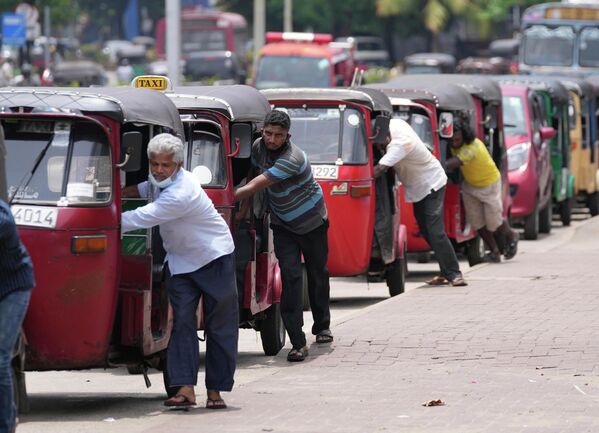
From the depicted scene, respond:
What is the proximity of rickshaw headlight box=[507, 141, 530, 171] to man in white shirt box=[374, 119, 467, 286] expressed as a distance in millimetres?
6417

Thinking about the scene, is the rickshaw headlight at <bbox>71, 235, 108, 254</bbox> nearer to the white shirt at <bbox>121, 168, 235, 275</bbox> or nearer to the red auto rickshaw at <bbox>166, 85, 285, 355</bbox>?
the white shirt at <bbox>121, 168, 235, 275</bbox>

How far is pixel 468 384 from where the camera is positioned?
941 cm

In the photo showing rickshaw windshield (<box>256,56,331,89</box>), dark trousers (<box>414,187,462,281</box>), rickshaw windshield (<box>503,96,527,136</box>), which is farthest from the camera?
rickshaw windshield (<box>256,56,331,89</box>)

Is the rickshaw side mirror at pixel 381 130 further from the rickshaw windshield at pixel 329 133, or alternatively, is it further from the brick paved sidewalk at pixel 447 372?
the brick paved sidewalk at pixel 447 372

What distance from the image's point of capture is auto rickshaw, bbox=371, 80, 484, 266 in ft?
55.0

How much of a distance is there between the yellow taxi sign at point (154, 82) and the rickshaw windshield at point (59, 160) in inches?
105

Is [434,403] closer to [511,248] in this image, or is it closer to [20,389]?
[20,389]

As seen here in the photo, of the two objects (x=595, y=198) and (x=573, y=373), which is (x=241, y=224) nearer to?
(x=573, y=373)

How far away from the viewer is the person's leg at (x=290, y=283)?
35.4 ft

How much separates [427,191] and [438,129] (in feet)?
7.24

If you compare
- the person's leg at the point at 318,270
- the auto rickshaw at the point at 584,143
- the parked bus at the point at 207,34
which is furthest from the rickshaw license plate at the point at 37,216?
the parked bus at the point at 207,34

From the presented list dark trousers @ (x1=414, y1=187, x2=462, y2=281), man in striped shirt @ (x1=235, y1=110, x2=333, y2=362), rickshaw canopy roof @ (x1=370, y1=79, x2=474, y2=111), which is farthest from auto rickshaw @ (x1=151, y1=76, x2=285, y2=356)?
rickshaw canopy roof @ (x1=370, y1=79, x2=474, y2=111)

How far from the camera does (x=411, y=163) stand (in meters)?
14.6

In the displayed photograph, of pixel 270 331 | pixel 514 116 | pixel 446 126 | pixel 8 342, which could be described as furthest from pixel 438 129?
pixel 8 342
